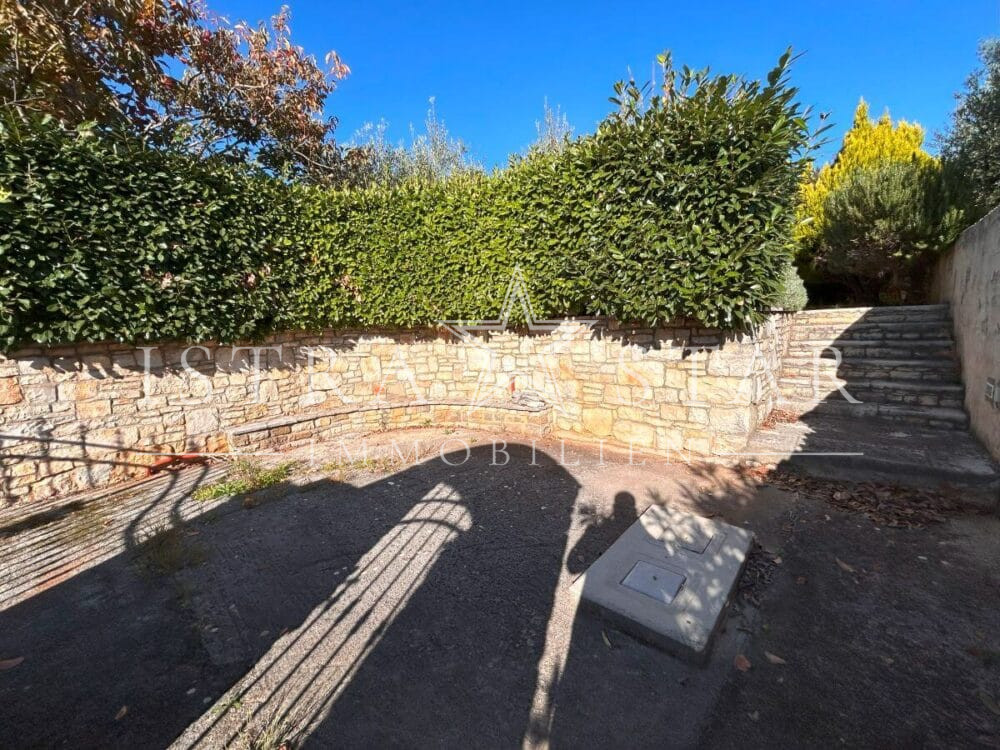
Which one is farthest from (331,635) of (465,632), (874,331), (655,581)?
(874,331)

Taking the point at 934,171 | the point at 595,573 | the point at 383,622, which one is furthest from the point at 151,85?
the point at 934,171

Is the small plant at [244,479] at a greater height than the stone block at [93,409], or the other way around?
the stone block at [93,409]

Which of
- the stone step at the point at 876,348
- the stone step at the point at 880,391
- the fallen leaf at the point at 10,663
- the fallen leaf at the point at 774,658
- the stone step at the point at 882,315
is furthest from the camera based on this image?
the stone step at the point at 882,315

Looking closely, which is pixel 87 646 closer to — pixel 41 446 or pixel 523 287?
pixel 41 446

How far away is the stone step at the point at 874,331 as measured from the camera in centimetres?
592

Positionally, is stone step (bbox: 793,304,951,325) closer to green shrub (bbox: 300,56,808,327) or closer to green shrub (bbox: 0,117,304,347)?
green shrub (bbox: 300,56,808,327)

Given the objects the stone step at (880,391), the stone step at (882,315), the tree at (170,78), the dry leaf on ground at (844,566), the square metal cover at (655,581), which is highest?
the tree at (170,78)

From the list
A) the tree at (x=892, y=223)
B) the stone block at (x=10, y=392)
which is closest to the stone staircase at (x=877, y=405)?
the tree at (x=892, y=223)

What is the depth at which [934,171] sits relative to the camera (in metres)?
8.93

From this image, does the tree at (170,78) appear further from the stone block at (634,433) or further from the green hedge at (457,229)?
the stone block at (634,433)

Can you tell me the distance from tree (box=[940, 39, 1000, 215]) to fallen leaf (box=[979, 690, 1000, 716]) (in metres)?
11.0

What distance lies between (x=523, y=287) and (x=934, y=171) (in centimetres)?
1071

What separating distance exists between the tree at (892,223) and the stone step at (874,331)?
3739mm

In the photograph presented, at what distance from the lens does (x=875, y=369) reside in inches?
222
